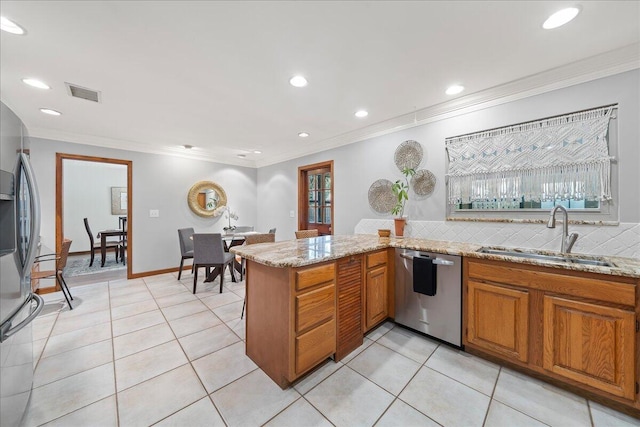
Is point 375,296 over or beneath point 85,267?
over

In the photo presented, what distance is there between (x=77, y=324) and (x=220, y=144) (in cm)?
317

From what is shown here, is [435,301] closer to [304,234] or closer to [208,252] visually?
[304,234]

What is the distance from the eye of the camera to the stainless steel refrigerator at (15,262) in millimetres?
1143

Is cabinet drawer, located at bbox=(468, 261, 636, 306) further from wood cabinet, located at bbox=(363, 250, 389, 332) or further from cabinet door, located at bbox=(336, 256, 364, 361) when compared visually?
cabinet door, located at bbox=(336, 256, 364, 361)

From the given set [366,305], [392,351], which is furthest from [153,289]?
[392,351]

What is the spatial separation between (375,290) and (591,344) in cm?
143

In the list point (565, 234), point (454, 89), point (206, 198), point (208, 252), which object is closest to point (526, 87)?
point (454, 89)

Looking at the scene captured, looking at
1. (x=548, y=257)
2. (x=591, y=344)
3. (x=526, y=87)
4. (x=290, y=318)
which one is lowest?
(x=591, y=344)

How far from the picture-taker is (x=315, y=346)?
1.76 m

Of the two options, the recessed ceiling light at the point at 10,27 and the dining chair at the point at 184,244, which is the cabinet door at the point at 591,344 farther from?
the dining chair at the point at 184,244

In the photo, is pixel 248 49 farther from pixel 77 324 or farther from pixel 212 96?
pixel 77 324

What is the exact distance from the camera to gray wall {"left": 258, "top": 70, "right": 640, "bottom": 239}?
1.82 metres

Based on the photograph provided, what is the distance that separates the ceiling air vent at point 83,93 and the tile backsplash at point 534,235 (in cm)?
371

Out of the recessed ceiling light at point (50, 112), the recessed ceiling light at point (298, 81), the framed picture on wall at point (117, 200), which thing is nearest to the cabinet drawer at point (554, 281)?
the recessed ceiling light at point (298, 81)
